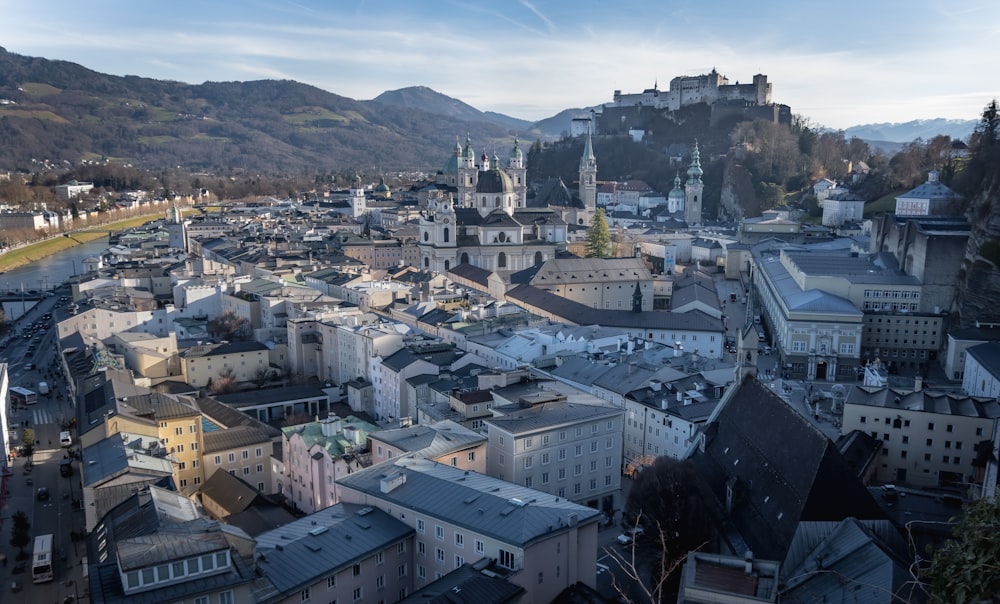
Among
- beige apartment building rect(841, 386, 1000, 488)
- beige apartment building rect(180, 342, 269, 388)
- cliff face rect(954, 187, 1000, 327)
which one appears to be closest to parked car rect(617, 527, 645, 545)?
beige apartment building rect(841, 386, 1000, 488)

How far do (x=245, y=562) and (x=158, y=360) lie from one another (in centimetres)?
2184

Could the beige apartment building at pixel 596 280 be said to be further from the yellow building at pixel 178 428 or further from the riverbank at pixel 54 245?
the riverbank at pixel 54 245

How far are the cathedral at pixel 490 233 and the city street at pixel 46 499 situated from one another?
2272 centimetres

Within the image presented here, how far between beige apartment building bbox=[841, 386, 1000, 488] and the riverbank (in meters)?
67.5

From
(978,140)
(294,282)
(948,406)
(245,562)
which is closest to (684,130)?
(978,140)

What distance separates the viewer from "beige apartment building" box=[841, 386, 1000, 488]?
65.1 feet

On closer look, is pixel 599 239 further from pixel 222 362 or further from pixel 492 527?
pixel 492 527

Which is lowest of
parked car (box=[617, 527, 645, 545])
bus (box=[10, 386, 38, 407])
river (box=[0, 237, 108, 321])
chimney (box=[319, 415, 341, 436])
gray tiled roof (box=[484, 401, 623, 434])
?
river (box=[0, 237, 108, 321])

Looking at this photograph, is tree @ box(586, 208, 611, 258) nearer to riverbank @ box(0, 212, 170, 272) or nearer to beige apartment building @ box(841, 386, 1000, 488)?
beige apartment building @ box(841, 386, 1000, 488)

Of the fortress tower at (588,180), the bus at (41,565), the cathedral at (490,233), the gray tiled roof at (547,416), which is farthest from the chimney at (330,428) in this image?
the fortress tower at (588,180)

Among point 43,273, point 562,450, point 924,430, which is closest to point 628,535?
point 562,450

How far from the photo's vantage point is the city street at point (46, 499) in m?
16.7

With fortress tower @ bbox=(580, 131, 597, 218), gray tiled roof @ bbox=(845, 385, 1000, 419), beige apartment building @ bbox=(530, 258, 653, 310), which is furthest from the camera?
fortress tower @ bbox=(580, 131, 597, 218)

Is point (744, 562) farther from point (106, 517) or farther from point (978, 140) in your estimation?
point (978, 140)
